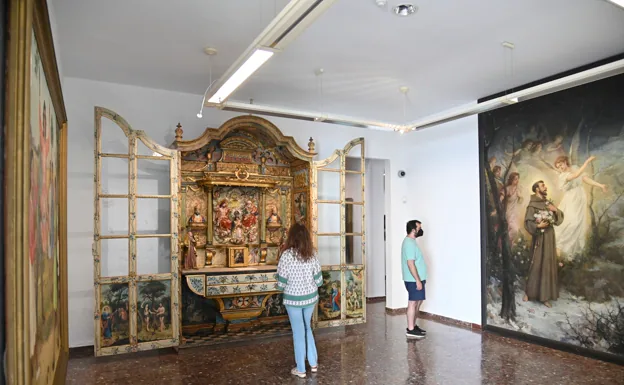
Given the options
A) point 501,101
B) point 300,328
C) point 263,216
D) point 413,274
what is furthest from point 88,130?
point 501,101

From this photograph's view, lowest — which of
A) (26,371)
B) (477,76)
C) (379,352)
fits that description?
(379,352)

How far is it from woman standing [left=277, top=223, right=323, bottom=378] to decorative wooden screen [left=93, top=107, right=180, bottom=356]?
1795 mm

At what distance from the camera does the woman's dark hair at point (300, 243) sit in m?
Answer: 5.02

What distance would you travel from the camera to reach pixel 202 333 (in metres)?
6.88

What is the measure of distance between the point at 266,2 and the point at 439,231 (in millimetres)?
5385

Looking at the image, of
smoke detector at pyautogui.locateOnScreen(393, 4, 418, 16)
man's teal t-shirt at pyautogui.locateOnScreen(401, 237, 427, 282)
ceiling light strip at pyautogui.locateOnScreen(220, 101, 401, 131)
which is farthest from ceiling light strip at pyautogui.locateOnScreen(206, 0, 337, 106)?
man's teal t-shirt at pyautogui.locateOnScreen(401, 237, 427, 282)

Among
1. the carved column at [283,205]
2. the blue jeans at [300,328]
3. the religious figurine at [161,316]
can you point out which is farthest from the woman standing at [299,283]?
the carved column at [283,205]

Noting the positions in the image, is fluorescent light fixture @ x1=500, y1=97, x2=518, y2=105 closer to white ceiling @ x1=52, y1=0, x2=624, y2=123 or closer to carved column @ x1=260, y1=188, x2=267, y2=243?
white ceiling @ x1=52, y1=0, x2=624, y2=123

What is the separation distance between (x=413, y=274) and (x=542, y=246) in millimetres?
1781

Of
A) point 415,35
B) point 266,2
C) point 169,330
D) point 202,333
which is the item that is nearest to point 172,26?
point 266,2

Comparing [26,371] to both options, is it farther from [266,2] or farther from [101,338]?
[101,338]

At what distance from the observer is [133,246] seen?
5.80 m

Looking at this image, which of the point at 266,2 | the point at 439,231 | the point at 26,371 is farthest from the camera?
the point at 439,231

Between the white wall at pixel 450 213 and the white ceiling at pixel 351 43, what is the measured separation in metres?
1.09
